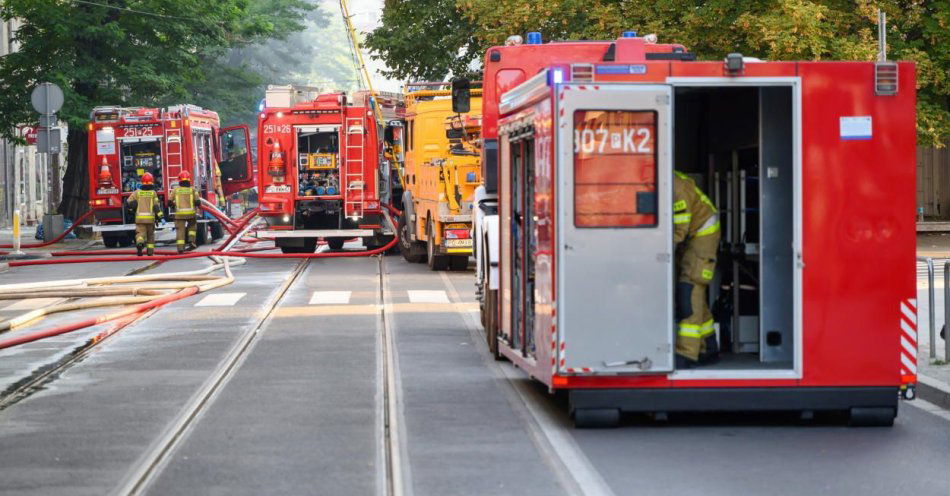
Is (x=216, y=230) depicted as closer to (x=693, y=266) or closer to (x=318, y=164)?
(x=318, y=164)

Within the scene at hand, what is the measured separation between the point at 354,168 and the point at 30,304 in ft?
34.8

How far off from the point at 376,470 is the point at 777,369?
3.02 metres

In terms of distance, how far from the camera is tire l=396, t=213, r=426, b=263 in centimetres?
2875

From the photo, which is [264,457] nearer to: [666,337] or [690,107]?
[666,337]

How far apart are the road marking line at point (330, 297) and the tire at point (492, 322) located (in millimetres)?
5795

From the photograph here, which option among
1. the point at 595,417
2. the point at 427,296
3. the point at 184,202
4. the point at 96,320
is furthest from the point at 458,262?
the point at 595,417

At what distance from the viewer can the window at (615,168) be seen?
33.3 feet

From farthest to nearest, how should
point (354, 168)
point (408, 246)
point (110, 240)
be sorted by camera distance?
point (110, 240), point (354, 168), point (408, 246)

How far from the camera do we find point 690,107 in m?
12.2

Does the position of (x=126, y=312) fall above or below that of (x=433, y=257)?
below

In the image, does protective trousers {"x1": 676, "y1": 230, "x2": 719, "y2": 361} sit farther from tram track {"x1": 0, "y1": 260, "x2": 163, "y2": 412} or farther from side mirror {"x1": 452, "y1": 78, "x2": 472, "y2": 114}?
side mirror {"x1": 452, "y1": 78, "x2": 472, "y2": 114}

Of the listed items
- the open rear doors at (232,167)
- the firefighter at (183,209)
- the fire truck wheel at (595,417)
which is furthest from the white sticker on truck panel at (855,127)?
the open rear doors at (232,167)

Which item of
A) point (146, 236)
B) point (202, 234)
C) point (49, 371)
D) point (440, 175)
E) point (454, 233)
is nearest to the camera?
point (49, 371)

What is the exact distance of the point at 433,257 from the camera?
26.6 metres
